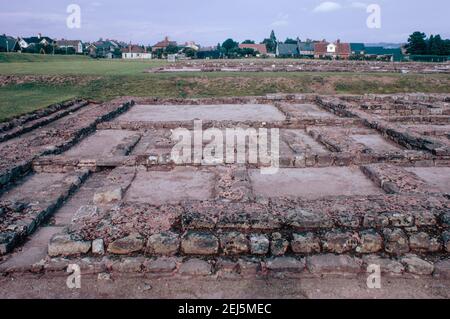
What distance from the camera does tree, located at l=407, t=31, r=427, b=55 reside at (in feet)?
200

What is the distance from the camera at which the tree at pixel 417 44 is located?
60.9 metres

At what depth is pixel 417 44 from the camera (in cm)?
6144

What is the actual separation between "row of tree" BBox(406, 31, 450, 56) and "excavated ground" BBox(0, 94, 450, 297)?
5760cm

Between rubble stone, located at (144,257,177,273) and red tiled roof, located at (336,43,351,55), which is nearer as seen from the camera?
rubble stone, located at (144,257,177,273)

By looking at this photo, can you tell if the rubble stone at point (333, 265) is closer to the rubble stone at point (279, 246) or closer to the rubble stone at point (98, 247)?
the rubble stone at point (279, 246)

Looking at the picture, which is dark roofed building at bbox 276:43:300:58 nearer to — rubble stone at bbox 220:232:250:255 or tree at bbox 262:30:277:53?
tree at bbox 262:30:277:53

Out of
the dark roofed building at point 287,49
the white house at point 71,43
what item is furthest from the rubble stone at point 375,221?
the white house at point 71,43

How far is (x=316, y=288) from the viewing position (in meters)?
4.16

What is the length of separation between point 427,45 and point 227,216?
6837cm

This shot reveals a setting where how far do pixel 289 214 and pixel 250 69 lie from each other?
31.3 metres

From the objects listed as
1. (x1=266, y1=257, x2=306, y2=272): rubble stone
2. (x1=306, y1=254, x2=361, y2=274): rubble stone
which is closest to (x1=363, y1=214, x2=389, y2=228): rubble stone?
(x1=306, y1=254, x2=361, y2=274): rubble stone

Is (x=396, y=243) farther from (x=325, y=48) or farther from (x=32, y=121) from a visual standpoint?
(x=325, y=48)

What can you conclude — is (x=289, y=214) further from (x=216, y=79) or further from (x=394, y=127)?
(x=216, y=79)

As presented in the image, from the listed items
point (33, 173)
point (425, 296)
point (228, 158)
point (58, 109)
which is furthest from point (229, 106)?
point (425, 296)
